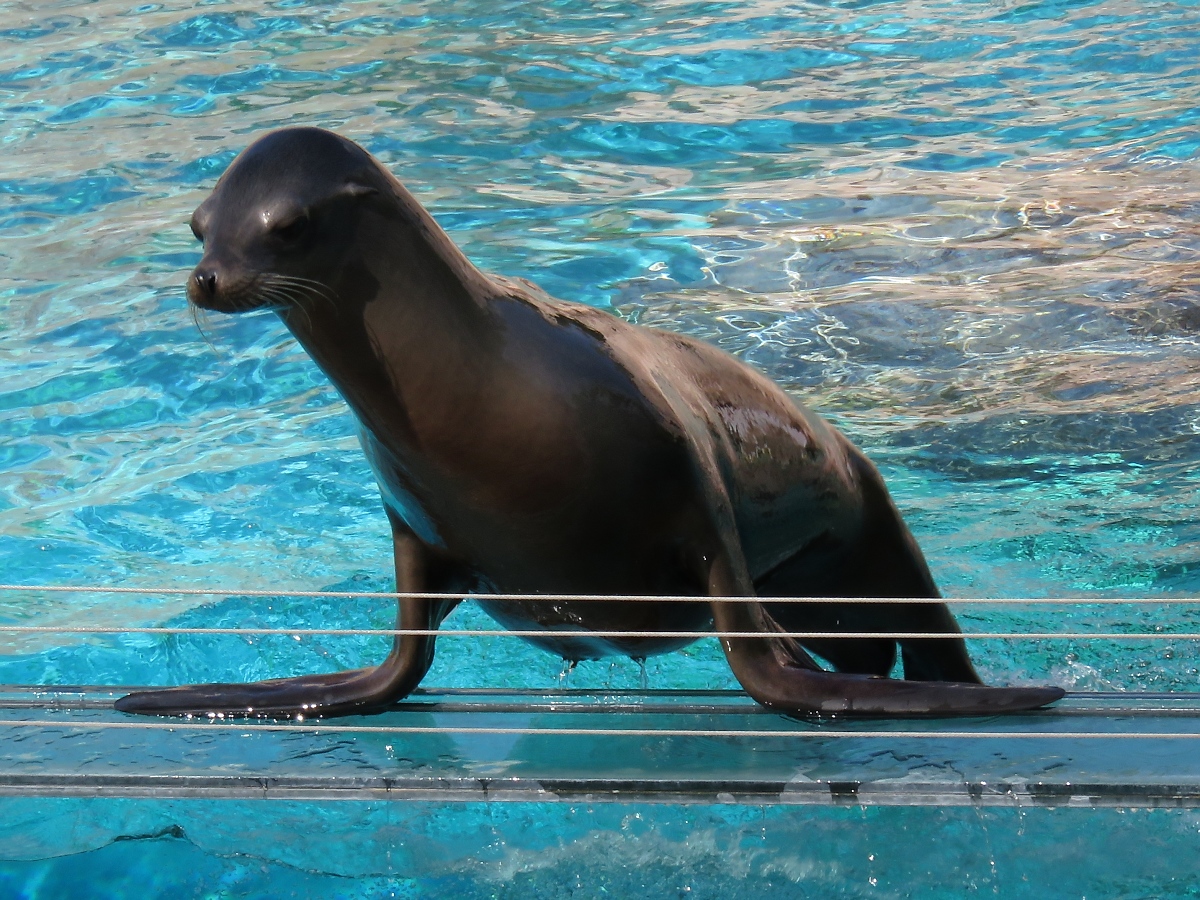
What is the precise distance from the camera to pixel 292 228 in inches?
95.9

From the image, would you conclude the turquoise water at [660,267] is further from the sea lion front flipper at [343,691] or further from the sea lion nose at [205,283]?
the sea lion nose at [205,283]

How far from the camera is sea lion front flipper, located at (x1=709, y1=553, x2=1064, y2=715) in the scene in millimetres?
2645

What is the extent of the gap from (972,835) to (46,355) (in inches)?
214

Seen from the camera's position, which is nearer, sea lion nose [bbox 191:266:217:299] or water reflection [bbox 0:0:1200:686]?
sea lion nose [bbox 191:266:217:299]

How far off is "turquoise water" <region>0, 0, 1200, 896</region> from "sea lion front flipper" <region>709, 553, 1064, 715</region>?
334 millimetres

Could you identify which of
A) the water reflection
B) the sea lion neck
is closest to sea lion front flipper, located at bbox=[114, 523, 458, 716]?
the sea lion neck

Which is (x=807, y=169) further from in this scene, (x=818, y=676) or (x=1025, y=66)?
(x=818, y=676)

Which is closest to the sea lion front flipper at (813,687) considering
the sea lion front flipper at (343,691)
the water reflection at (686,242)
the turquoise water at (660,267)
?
the turquoise water at (660,267)

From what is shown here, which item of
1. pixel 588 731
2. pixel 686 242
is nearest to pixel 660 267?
pixel 686 242

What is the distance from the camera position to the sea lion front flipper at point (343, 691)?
9.64 feet

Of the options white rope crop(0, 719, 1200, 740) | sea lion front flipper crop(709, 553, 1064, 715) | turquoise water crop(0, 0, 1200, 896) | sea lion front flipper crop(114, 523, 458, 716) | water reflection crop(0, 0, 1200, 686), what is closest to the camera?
white rope crop(0, 719, 1200, 740)

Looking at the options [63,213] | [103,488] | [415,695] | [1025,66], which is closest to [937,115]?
[1025,66]

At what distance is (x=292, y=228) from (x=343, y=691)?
994 mm

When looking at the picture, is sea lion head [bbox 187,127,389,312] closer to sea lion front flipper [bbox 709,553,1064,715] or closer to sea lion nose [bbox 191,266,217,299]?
sea lion nose [bbox 191,266,217,299]
